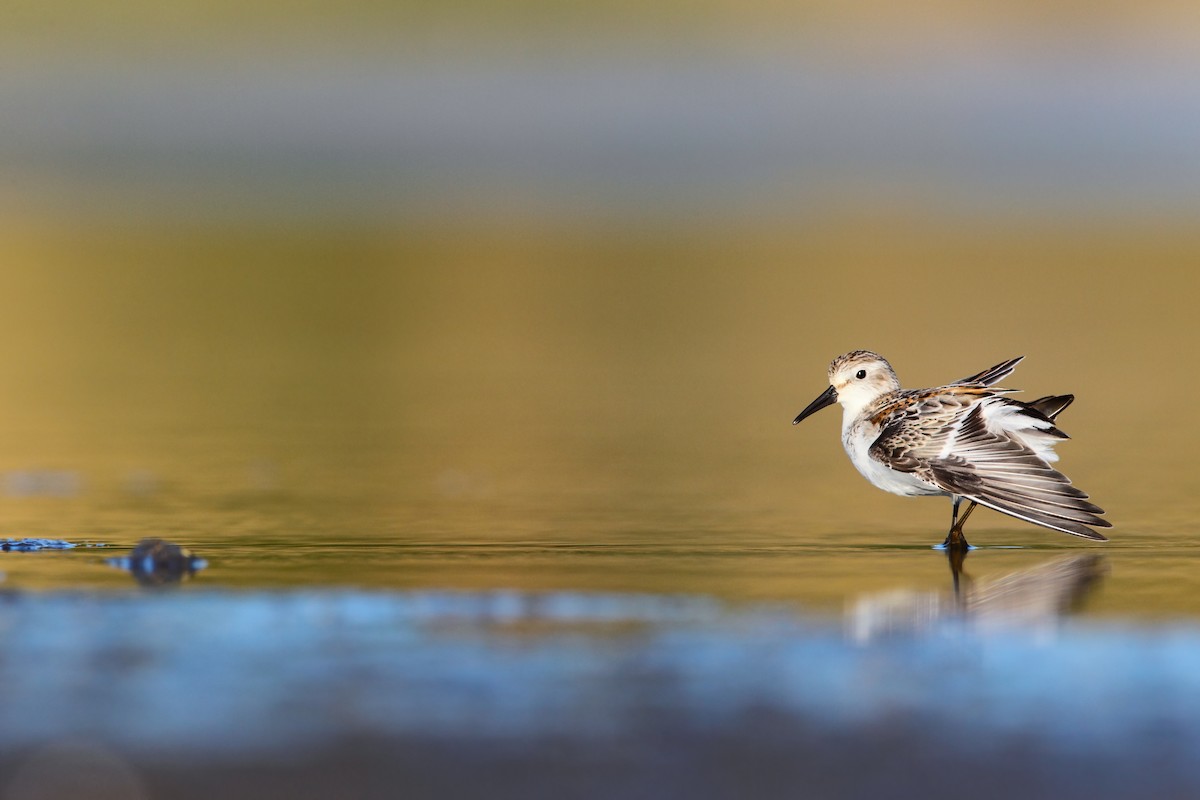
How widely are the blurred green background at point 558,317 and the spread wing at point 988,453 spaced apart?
0.60 metres

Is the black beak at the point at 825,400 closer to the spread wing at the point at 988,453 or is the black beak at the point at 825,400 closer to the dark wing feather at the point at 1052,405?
the spread wing at the point at 988,453

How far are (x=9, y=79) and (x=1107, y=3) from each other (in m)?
62.2

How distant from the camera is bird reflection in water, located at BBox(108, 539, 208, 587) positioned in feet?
29.3

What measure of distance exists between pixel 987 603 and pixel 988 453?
5.76 ft

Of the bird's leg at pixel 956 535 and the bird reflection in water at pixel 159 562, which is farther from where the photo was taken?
the bird's leg at pixel 956 535

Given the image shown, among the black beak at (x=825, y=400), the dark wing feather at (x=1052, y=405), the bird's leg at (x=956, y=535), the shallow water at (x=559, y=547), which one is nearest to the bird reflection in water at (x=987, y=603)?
the shallow water at (x=559, y=547)

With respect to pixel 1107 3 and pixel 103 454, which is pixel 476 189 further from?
pixel 1107 3

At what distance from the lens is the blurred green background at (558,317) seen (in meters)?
11.6

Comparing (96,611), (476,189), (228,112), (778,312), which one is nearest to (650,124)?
(228,112)

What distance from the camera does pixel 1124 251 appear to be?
37406 mm

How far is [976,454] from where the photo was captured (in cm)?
995

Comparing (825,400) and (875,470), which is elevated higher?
(825,400)

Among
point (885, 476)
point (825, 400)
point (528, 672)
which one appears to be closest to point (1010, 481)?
point (885, 476)

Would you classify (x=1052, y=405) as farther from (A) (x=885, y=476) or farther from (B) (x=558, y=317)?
(B) (x=558, y=317)
